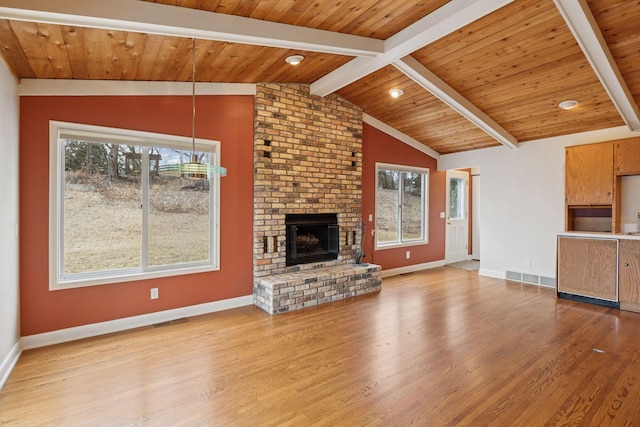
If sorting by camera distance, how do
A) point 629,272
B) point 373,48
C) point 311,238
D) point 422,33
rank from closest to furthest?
point 422,33 < point 373,48 < point 629,272 < point 311,238

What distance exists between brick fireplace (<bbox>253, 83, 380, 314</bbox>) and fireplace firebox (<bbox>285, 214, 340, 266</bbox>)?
0.08 meters

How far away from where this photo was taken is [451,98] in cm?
441

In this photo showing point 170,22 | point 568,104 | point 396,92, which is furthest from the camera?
point 396,92

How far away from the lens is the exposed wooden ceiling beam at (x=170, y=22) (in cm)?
211

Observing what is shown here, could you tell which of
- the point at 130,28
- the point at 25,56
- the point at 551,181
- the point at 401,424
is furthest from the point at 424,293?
the point at 25,56

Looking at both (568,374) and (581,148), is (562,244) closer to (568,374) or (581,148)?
(581,148)

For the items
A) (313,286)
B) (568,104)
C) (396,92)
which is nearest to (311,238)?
(313,286)

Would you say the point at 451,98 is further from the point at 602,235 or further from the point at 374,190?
the point at 602,235

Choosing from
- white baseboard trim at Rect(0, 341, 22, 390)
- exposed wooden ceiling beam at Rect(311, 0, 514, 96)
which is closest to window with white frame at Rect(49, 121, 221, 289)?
white baseboard trim at Rect(0, 341, 22, 390)

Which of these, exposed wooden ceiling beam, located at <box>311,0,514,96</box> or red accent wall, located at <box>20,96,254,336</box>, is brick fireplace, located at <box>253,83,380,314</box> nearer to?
red accent wall, located at <box>20,96,254,336</box>

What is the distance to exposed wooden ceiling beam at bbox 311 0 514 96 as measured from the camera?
2764 millimetres

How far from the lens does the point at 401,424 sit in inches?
78.9

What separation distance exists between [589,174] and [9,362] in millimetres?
6843

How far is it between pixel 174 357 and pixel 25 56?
2.74 m
